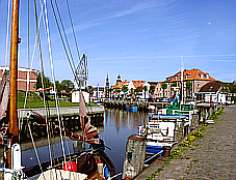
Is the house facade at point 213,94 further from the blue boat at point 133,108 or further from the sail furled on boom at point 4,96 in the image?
the sail furled on boom at point 4,96

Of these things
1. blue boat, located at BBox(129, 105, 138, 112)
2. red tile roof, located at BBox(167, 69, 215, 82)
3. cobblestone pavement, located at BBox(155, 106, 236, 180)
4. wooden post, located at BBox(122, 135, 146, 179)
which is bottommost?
blue boat, located at BBox(129, 105, 138, 112)

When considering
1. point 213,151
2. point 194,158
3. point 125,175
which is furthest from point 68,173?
point 213,151

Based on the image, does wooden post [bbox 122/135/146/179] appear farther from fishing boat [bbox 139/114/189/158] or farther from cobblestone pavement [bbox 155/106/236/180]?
fishing boat [bbox 139/114/189/158]

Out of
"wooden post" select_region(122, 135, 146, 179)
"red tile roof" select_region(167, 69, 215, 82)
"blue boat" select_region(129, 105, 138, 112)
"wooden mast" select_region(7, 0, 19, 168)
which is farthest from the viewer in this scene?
"red tile roof" select_region(167, 69, 215, 82)

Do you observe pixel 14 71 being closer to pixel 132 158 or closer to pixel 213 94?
pixel 132 158

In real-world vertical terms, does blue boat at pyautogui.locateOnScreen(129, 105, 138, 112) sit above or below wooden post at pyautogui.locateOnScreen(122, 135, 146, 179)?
below

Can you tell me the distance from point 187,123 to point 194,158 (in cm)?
1079

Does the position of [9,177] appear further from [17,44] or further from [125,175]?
[125,175]

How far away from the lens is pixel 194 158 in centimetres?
1335

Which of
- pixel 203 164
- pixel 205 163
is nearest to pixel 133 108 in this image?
pixel 205 163

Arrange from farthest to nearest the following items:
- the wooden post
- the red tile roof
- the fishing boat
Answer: the red tile roof
the fishing boat
the wooden post

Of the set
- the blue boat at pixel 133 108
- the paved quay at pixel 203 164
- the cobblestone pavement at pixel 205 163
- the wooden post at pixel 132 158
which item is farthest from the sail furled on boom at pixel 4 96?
the blue boat at pixel 133 108

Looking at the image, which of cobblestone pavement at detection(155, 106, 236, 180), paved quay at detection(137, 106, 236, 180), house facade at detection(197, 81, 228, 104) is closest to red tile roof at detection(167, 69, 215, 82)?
house facade at detection(197, 81, 228, 104)

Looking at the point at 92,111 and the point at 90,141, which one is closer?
the point at 90,141
